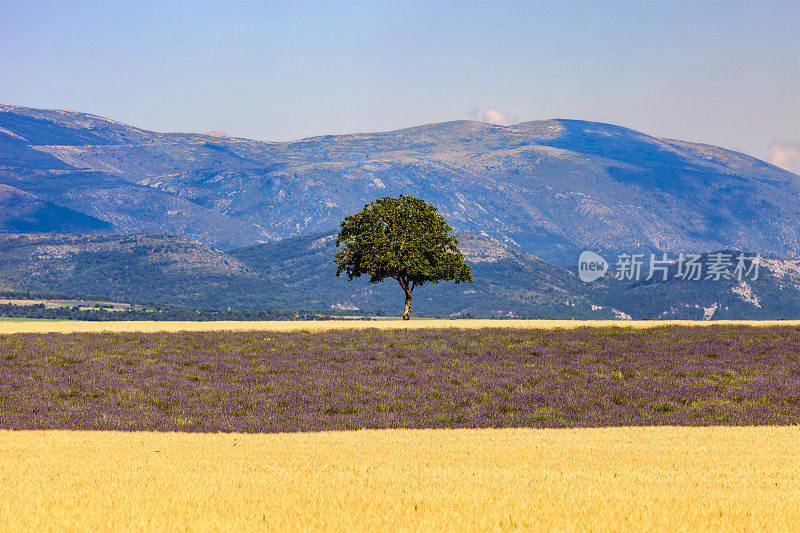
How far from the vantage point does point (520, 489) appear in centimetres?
1401

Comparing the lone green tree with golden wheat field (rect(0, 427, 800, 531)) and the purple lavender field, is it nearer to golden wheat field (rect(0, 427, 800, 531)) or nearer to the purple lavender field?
the purple lavender field

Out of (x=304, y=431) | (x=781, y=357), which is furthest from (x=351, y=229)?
(x=304, y=431)

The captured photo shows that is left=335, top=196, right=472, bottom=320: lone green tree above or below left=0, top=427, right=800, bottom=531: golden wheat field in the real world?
above

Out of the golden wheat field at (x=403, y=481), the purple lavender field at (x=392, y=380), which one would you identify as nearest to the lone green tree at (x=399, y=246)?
the purple lavender field at (x=392, y=380)

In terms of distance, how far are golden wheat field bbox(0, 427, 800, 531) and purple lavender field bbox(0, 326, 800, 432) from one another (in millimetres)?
3383

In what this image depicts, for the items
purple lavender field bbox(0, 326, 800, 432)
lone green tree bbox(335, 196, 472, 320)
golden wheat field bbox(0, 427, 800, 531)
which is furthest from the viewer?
lone green tree bbox(335, 196, 472, 320)

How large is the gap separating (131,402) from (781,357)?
1162 inches

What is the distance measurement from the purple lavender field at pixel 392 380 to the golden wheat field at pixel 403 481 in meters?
3.38

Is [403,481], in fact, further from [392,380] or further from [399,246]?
[399,246]

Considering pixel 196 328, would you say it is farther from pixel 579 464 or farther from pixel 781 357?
pixel 579 464

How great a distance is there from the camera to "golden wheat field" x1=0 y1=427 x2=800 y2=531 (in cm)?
1155

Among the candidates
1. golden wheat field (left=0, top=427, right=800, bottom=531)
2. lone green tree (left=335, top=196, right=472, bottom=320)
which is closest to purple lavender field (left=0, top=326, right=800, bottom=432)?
golden wheat field (left=0, top=427, right=800, bottom=531)

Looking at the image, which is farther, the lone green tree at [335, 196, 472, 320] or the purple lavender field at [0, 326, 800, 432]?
the lone green tree at [335, 196, 472, 320]

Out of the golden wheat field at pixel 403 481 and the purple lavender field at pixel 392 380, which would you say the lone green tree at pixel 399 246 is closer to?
the purple lavender field at pixel 392 380
